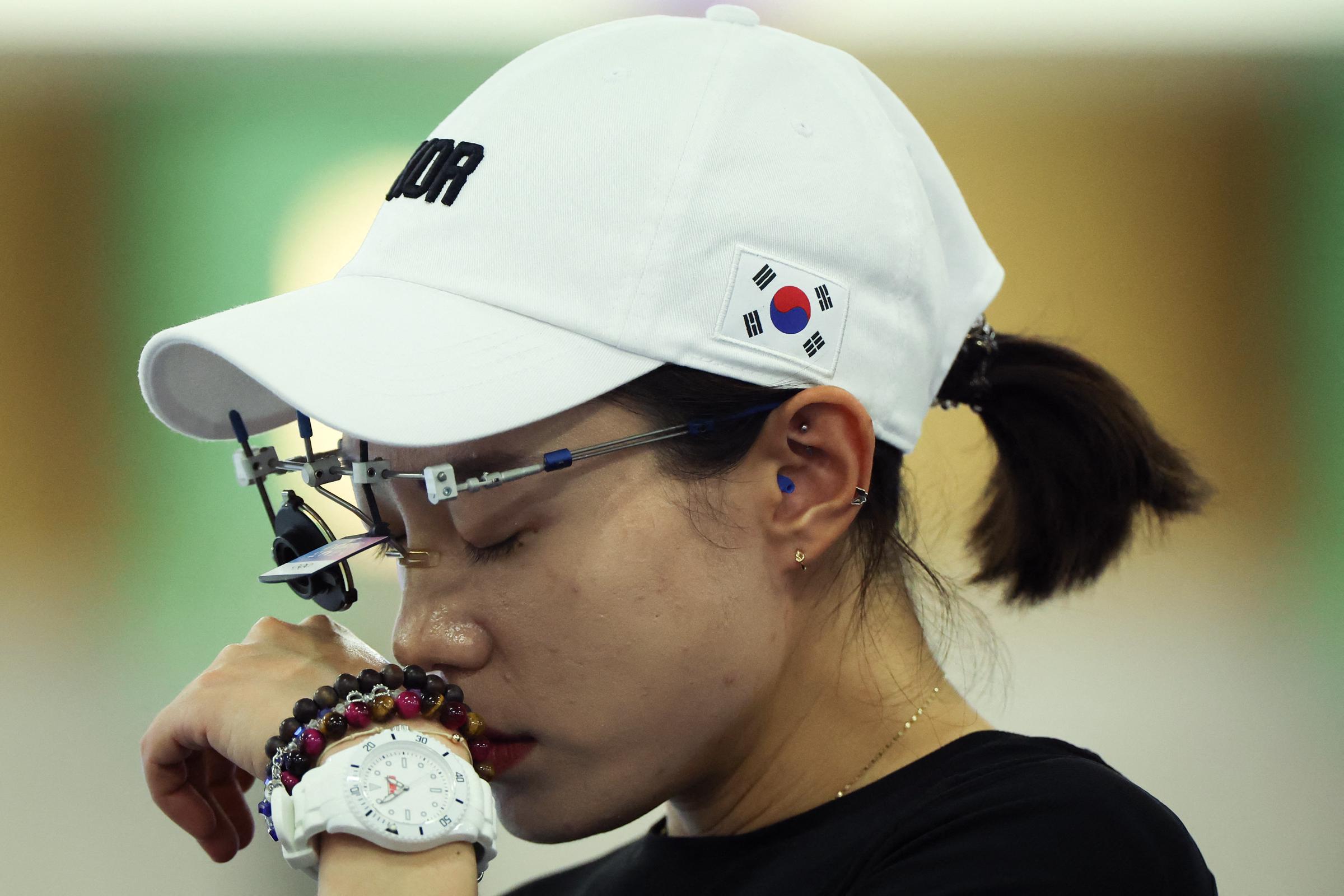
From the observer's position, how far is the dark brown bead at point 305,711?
2.93 feet

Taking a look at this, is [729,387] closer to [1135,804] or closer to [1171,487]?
[1135,804]

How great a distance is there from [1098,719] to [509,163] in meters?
2.40

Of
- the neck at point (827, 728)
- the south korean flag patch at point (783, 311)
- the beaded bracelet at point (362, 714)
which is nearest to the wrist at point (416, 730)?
the beaded bracelet at point (362, 714)

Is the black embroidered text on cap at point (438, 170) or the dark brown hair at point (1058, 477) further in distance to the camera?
the dark brown hair at point (1058, 477)

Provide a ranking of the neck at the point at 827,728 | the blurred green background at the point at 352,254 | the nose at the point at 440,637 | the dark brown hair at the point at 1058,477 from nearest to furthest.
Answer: the nose at the point at 440,637 → the neck at the point at 827,728 → the dark brown hair at the point at 1058,477 → the blurred green background at the point at 352,254

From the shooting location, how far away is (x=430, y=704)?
89 cm

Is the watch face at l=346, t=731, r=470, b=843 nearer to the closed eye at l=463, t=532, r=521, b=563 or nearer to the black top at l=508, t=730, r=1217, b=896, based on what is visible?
the closed eye at l=463, t=532, r=521, b=563

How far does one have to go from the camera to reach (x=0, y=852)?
2586mm

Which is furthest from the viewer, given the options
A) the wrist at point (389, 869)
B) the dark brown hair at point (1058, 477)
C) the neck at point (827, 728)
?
the dark brown hair at point (1058, 477)

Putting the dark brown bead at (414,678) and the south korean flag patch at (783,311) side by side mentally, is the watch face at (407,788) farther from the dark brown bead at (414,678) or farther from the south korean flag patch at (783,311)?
the south korean flag patch at (783,311)

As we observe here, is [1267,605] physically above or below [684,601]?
below

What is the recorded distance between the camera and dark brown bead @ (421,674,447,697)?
89cm

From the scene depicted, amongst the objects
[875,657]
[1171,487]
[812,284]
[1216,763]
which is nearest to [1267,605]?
[1216,763]

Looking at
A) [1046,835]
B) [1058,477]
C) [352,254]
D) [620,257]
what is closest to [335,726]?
[620,257]
